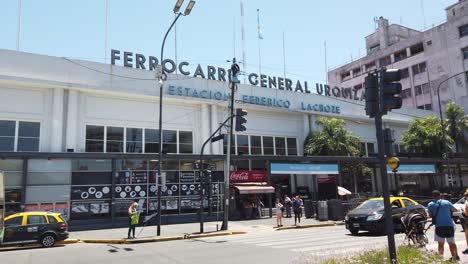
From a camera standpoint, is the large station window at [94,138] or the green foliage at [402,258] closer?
the green foliage at [402,258]

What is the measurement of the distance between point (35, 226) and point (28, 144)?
11.0 m

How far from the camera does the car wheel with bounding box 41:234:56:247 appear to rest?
1675cm

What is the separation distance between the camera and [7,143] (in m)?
25.4

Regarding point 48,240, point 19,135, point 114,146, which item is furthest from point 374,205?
point 19,135

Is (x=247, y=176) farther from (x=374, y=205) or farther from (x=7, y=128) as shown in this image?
(x=7, y=128)

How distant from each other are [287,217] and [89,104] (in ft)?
52.0

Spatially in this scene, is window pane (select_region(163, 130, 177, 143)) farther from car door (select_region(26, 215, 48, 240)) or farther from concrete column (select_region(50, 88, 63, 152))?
car door (select_region(26, 215, 48, 240))

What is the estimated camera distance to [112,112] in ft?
95.8

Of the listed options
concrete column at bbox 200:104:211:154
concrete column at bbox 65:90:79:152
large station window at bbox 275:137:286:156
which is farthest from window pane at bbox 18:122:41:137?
large station window at bbox 275:137:286:156

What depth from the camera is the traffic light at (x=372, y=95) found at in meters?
8.49

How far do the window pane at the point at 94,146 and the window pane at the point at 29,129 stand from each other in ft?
10.4

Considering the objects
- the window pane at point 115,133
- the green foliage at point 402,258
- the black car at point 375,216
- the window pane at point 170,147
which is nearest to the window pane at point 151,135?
the window pane at point 170,147

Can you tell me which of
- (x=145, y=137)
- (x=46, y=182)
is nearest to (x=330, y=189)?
(x=145, y=137)

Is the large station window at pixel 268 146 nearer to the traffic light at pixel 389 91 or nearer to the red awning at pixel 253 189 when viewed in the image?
the red awning at pixel 253 189
